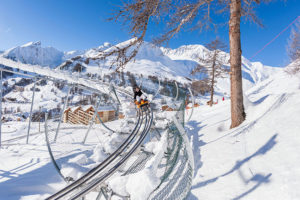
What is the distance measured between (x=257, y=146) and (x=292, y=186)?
1.13 meters

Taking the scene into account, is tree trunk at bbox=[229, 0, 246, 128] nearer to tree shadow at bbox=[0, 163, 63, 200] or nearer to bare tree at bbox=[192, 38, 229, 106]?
tree shadow at bbox=[0, 163, 63, 200]

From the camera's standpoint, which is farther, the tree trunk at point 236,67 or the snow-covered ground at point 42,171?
the tree trunk at point 236,67

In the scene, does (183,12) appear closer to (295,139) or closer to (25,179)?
(295,139)

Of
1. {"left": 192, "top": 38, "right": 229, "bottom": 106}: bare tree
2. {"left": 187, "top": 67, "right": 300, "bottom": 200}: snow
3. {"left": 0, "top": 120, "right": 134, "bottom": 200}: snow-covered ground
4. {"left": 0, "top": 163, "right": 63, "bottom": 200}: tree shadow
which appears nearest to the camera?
{"left": 187, "top": 67, "right": 300, "bottom": 200}: snow

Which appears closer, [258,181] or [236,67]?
[258,181]

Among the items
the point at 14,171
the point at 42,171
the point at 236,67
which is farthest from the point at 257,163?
the point at 14,171

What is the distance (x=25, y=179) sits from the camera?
12.9ft

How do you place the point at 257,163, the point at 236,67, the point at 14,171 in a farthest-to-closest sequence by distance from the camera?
the point at 14,171, the point at 236,67, the point at 257,163

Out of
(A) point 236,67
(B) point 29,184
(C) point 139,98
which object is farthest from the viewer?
(C) point 139,98

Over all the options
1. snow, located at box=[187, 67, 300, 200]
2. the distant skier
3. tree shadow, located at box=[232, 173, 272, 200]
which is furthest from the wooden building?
tree shadow, located at box=[232, 173, 272, 200]

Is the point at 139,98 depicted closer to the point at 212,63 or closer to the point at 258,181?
the point at 258,181

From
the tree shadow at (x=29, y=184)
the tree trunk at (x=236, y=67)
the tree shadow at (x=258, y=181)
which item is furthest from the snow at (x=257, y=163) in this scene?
the tree shadow at (x=29, y=184)

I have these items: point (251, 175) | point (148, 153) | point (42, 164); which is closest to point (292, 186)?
point (251, 175)

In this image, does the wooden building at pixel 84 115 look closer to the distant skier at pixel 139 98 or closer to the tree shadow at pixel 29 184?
the distant skier at pixel 139 98
